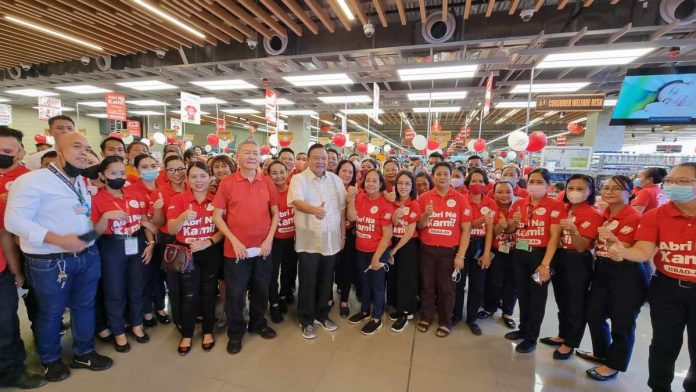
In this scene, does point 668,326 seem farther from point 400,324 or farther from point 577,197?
point 400,324

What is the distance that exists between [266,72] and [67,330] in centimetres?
530

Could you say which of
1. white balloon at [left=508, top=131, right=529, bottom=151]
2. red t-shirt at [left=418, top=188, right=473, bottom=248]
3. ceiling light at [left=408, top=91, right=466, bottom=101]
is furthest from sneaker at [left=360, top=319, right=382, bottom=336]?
ceiling light at [left=408, top=91, right=466, bottom=101]

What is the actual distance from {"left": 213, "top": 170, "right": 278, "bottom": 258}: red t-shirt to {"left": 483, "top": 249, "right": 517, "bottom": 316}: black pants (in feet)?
7.60

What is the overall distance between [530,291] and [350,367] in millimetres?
1707

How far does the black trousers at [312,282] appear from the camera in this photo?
2.64 meters

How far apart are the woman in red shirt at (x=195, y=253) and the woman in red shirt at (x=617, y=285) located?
295 cm

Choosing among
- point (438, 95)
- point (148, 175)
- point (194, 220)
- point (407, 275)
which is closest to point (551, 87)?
point (438, 95)

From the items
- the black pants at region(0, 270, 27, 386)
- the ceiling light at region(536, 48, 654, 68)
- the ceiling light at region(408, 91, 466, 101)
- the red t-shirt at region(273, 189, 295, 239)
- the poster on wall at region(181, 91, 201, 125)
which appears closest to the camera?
the black pants at region(0, 270, 27, 386)

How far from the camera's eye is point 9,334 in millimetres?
1973

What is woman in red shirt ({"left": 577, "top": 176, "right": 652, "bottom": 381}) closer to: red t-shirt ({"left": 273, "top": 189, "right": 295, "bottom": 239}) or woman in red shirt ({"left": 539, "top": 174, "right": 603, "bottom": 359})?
woman in red shirt ({"left": 539, "top": 174, "right": 603, "bottom": 359})

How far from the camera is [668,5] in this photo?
12.4 ft

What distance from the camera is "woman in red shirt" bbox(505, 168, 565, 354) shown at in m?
2.40

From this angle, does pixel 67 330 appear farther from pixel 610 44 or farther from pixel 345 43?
pixel 610 44

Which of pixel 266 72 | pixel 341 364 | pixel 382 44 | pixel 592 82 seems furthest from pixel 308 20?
pixel 592 82
